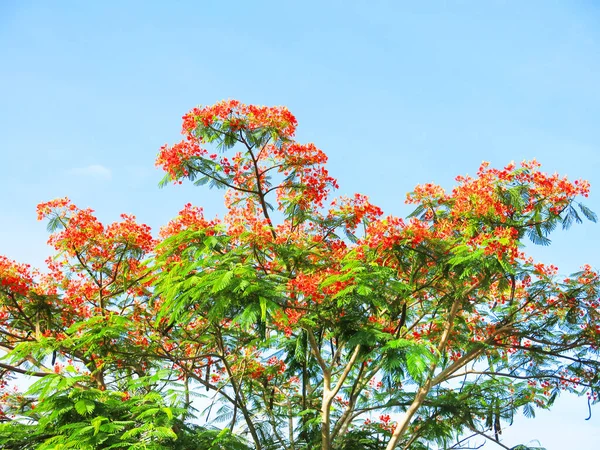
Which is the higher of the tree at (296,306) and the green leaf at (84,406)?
the tree at (296,306)

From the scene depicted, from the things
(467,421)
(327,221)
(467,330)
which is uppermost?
(327,221)

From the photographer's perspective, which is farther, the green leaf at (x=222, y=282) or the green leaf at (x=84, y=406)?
the green leaf at (x=84, y=406)

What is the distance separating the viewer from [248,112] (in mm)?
9820

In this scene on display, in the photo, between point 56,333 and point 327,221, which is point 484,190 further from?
point 56,333

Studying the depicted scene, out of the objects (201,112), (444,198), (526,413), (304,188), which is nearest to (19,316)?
(201,112)

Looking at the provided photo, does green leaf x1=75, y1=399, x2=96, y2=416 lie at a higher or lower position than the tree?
lower

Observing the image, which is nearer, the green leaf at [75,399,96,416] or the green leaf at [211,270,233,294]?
the green leaf at [211,270,233,294]

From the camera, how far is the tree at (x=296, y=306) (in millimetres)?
7883

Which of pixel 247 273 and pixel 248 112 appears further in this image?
pixel 248 112

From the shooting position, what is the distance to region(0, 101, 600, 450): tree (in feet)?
25.9

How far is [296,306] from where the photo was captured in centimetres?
875

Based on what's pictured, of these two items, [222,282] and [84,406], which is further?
[84,406]

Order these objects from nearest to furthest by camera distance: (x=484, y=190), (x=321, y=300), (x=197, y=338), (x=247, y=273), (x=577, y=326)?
(x=247, y=273) < (x=321, y=300) < (x=484, y=190) < (x=577, y=326) < (x=197, y=338)

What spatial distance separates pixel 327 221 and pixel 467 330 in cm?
290
